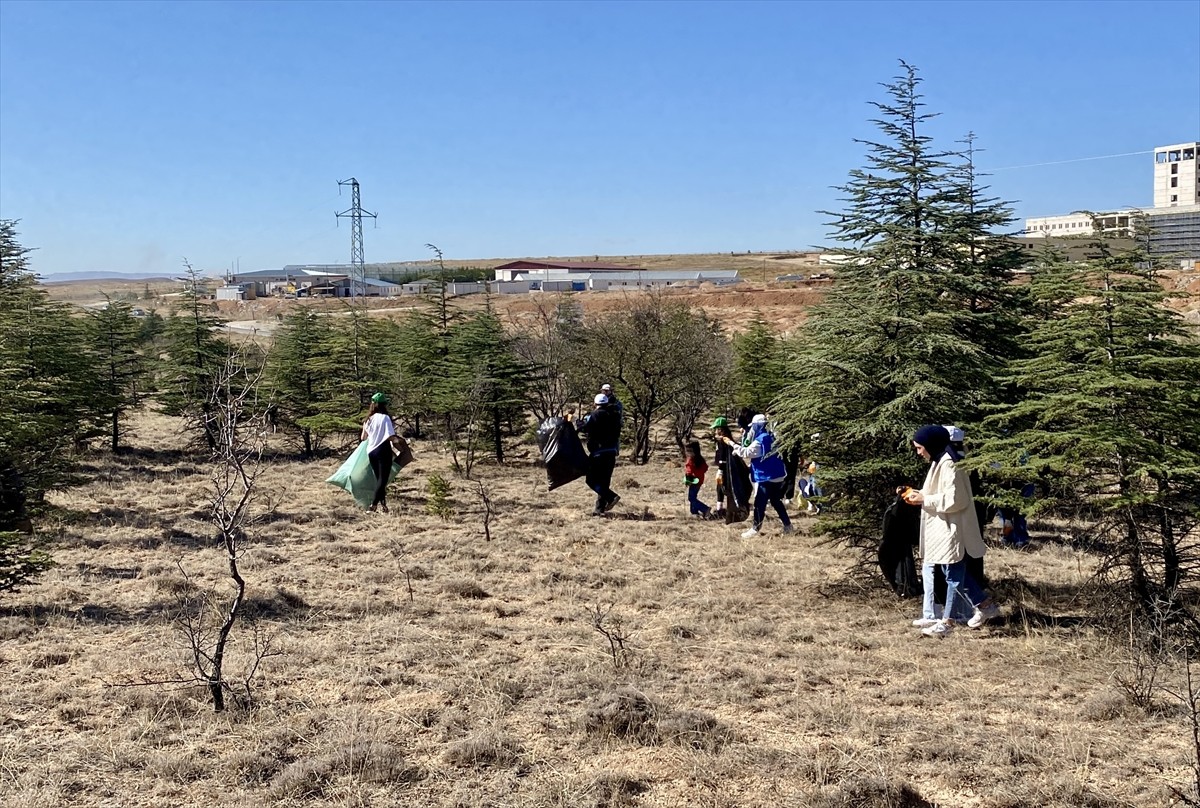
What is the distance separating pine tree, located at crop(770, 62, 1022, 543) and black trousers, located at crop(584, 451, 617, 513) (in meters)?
4.47

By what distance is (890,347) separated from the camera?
8.36m

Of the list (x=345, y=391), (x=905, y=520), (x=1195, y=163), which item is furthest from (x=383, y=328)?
(x=1195, y=163)

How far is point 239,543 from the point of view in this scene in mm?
10875

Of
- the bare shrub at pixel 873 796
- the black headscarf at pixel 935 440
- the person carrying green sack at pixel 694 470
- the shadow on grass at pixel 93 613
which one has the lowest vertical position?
the shadow on grass at pixel 93 613

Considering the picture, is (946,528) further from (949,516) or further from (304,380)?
(304,380)

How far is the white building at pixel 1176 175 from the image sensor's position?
9969 cm

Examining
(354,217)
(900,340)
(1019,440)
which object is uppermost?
(354,217)

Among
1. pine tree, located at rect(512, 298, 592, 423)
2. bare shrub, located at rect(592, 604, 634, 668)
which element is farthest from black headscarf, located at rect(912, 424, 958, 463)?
pine tree, located at rect(512, 298, 592, 423)

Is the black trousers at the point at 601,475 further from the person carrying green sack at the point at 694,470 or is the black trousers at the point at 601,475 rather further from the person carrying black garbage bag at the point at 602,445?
the person carrying green sack at the point at 694,470

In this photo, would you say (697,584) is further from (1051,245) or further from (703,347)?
(703,347)

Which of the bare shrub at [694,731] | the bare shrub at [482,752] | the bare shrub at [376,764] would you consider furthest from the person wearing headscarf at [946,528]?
the bare shrub at [376,764]

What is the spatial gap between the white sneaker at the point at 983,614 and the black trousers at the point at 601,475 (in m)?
6.20

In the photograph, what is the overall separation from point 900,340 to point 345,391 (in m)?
13.3

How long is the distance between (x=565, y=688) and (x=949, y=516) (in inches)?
128
